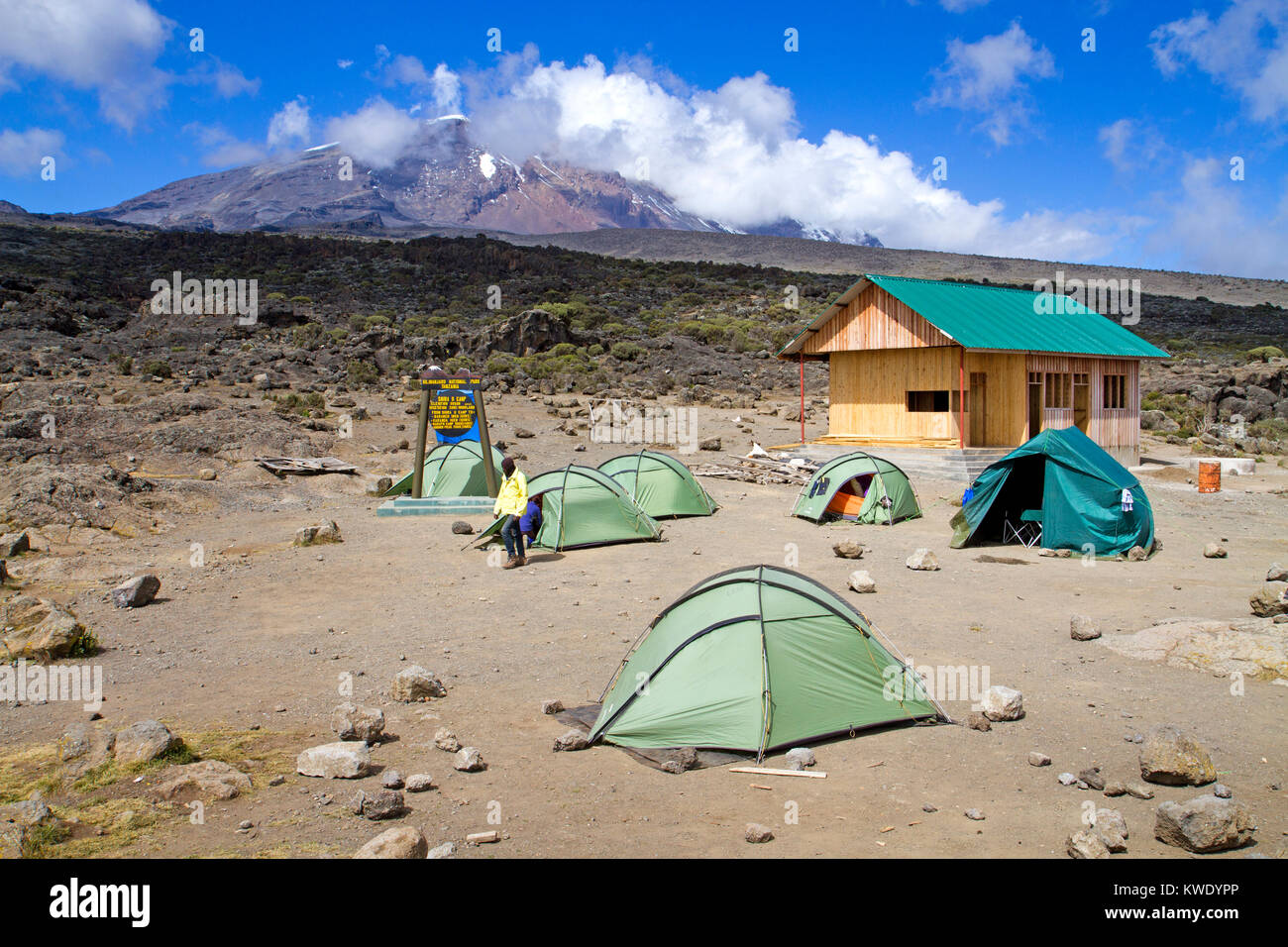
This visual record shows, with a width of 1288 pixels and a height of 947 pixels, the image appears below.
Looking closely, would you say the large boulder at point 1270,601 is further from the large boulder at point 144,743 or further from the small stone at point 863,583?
the large boulder at point 144,743

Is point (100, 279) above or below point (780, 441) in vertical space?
above

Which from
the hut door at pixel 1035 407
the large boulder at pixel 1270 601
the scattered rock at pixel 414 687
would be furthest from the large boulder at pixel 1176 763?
the hut door at pixel 1035 407

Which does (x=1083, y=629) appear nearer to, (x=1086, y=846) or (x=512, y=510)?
(x=1086, y=846)

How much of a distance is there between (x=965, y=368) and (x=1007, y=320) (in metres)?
2.64

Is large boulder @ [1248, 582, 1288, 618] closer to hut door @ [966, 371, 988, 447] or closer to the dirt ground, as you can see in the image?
the dirt ground

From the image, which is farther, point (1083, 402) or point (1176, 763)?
point (1083, 402)

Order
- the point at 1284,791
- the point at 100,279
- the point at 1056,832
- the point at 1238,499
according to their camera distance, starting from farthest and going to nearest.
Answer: the point at 100,279 → the point at 1238,499 → the point at 1284,791 → the point at 1056,832

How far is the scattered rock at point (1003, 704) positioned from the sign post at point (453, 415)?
1182 centimetres

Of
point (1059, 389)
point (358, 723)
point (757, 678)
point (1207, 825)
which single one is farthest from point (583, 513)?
point (1059, 389)

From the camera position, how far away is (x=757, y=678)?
20.7 ft
